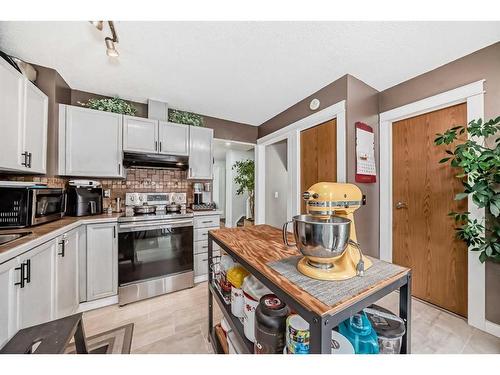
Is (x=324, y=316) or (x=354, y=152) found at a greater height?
(x=354, y=152)

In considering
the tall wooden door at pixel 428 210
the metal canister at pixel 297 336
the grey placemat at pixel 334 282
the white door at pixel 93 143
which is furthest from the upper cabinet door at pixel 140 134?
the tall wooden door at pixel 428 210

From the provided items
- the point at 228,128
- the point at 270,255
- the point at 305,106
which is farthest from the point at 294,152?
the point at 270,255

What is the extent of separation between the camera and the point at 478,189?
4.47 feet

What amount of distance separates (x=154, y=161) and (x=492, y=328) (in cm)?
358

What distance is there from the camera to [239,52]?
64.8 inches

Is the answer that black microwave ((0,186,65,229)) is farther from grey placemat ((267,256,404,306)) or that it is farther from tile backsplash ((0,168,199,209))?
grey placemat ((267,256,404,306))

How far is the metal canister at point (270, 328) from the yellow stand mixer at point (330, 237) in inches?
10.2

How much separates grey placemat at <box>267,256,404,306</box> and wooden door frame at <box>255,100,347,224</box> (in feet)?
4.40

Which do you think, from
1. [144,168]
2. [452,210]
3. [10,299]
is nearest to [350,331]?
[10,299]

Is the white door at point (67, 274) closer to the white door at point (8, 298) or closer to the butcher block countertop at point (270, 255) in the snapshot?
the white door at point (8, 298)

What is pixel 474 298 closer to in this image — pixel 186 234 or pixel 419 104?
pixel 419 104

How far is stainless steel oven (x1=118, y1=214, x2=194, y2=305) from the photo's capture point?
203 cm

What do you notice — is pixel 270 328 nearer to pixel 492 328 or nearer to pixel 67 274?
pixel 67 274

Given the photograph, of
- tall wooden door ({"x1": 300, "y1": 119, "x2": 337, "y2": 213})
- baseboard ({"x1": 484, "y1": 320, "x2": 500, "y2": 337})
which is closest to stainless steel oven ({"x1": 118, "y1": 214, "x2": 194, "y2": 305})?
tall wooden door ({"x1": 300, "y1": 119, "x2": 337, "y2": 213})
